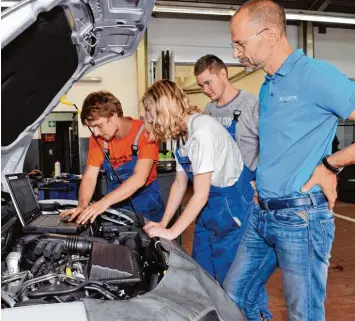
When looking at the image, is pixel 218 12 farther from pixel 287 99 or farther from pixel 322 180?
pixel 322 180

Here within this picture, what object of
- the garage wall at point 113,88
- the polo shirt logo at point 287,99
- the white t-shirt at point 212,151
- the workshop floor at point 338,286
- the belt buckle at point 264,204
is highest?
the garage wall at point 113,88

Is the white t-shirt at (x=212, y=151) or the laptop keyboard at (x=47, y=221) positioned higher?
the white t-shirt at (x=212, y=151)

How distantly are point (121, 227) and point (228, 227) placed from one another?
1.78 ft

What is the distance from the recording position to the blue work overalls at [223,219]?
6.33ft

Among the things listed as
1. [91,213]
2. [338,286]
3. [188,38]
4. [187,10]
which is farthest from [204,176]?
[188,38]

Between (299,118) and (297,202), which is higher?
(299,118)

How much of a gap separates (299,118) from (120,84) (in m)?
5.91

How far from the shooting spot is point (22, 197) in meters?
1.71

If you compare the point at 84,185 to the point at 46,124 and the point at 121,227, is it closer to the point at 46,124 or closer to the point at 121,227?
the point at 121,227

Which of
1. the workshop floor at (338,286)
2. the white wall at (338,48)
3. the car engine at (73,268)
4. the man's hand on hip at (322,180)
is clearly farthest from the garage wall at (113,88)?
the man's hand on hip at (322,180)

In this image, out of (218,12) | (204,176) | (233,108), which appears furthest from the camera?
(218,12)

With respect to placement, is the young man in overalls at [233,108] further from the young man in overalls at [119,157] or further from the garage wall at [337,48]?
the garage wall at [337,48]

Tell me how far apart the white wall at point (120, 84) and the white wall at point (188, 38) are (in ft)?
1.44

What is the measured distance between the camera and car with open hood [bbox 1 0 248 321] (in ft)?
3.24
